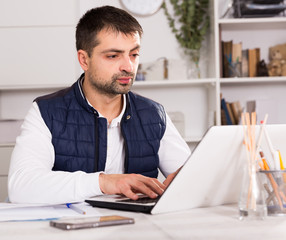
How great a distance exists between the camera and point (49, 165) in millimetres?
1707

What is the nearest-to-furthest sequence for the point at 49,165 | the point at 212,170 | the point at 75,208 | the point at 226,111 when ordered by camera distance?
the point at 212,170 → the point at 75,208 → the point at 49,165 → the point at 226,111

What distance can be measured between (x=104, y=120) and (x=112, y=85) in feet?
0.46

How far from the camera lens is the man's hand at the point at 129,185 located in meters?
1.28

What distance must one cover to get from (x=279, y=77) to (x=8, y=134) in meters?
1.93

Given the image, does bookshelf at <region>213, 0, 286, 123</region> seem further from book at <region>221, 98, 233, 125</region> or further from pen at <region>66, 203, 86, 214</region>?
pen at <region>66, 203, 86, 214</region>

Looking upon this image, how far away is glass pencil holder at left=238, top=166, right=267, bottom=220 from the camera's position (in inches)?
40.1

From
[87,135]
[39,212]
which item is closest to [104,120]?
[87,135]

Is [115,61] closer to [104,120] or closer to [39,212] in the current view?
[104,120]

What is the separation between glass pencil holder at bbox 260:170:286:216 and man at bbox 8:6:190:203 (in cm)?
83

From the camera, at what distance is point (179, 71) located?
11.5 feet

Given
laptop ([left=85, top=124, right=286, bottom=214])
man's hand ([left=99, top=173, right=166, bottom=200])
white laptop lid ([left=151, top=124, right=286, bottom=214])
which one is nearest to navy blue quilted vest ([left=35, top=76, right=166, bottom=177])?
man's hand ([left=99, top=173, right=166, bottom=200])

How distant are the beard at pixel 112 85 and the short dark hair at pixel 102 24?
129 millimetres

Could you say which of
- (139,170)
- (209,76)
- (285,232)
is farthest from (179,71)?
(285,232)

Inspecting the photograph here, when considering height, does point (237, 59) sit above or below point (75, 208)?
above
